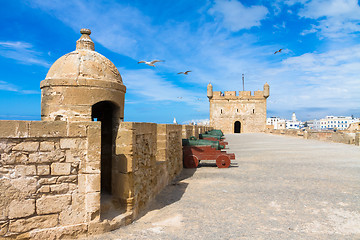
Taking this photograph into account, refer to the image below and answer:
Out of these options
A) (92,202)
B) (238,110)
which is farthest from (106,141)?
(238,110)

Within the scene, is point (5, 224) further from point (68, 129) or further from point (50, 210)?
point (68, 129)

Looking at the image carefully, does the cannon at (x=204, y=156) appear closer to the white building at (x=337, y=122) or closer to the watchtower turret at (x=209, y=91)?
the watchtower turret at (x=209, y=91)

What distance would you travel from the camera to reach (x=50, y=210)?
3.02 meters

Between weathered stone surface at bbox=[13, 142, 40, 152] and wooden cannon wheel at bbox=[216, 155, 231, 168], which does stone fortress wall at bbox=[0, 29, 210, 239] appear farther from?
wooden cannon wheel at bbox=[216, 155, 231, 168]

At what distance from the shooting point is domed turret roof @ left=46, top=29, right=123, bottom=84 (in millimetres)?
4055

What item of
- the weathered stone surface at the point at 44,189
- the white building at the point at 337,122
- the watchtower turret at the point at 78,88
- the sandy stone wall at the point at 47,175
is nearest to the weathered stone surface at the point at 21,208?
the sandy stone wall at the point at 47,175

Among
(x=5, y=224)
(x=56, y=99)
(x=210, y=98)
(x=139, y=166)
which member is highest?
(x=210, y=98)

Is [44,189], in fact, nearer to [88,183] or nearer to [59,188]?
[59,188]

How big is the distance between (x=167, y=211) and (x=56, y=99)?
2.51 meters

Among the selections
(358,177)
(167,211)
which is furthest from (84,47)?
(358,177)

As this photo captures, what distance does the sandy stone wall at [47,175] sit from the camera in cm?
287

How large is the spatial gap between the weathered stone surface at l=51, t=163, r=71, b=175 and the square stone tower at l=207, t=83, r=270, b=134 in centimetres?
3424

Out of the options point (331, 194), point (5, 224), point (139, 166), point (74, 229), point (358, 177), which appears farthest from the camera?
point (358, 177)

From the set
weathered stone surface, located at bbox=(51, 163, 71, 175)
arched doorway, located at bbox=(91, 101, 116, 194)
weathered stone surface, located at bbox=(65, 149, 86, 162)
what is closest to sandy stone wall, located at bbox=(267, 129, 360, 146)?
arched doorway, located at bbox=(91, 101, 116, 194)
